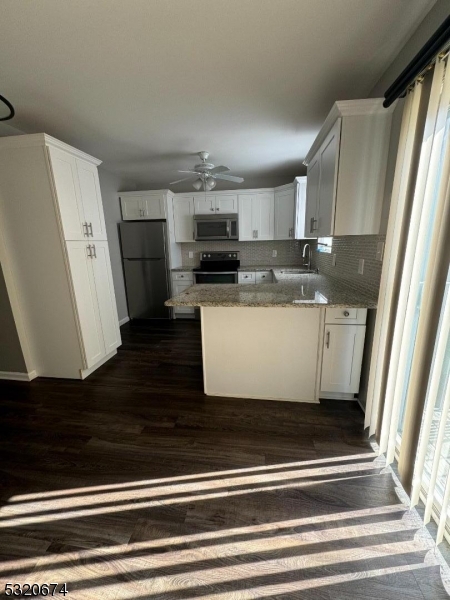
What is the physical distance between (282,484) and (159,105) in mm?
2993

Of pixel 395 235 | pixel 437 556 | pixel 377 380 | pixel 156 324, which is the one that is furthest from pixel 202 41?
pixel 156 324

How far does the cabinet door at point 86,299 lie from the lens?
2.52m

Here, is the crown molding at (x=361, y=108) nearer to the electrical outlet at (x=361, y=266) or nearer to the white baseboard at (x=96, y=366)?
the electrical outlet at (x=361, y=266)

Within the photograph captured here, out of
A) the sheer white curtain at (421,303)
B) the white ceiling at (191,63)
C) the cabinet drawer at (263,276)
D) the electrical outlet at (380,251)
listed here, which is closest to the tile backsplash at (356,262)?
the electrical outlet at (380,251)

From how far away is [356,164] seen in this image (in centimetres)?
173

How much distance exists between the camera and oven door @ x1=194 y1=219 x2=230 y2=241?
4.42 m

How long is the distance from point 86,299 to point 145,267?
1.77m

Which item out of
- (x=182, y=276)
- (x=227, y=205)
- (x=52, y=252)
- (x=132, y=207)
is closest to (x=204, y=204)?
(x=227, y=205)

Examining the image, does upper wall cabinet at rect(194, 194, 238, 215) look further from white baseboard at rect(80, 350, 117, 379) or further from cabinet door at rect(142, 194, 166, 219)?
white baseboard at rect(80, 350, 117, 379)

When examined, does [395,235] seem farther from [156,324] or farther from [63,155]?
[156,324]

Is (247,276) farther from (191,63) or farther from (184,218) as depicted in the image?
(191,63)

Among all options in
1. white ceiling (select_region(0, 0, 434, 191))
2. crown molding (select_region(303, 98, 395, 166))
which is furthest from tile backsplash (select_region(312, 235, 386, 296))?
white ceiling (select_region(0, 0, 434, 191))

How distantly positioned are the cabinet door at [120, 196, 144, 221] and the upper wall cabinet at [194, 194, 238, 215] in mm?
986

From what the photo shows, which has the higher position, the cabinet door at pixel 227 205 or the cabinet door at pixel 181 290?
the cabinet door at pixel 227 205
